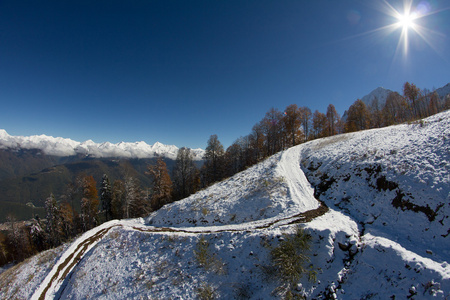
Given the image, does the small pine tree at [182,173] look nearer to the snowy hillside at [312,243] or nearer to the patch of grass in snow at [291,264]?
the snowy hillside at [312,243]

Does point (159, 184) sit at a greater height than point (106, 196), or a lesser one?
greater

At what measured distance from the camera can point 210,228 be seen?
13383 mm

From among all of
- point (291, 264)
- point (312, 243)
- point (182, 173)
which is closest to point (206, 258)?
point (291, 264)

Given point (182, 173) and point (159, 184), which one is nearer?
point (159, 184)

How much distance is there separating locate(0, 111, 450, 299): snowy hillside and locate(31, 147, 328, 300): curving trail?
0.11 metres

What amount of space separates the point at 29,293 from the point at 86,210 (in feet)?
65.7

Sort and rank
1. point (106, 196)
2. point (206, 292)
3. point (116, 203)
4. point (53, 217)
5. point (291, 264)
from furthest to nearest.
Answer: point (116, 203) → point (106, 196) → point (53, 217) → point (206, 292) → point (291, 264)

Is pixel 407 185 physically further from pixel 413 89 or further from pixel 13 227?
pixel 13 227

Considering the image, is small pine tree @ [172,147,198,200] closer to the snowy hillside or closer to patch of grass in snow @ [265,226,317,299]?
the snowy hillside

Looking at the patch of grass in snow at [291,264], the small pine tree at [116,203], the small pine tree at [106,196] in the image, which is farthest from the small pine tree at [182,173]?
the patch of grass in snow at [291,264]

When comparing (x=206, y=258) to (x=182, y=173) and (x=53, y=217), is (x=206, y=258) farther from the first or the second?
(x=53, y=217)

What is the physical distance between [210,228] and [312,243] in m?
7.52

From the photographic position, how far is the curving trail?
38.3 ft

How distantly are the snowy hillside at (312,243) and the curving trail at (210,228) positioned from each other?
106 millimetres
